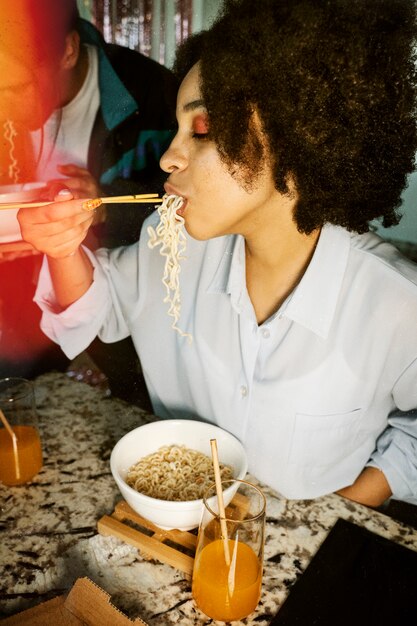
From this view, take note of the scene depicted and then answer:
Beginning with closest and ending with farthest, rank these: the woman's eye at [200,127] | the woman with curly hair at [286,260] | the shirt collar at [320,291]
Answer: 1. the woman with curly hair at [286,260]
2. the woman's eye at [200,127]
3. the shirt collar at [320,291]

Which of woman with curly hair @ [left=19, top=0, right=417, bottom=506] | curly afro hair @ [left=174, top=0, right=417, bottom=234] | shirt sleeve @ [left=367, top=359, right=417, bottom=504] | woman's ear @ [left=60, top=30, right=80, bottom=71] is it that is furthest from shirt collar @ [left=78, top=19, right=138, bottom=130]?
shirt sleeve @ [left=367, top=359, right=417, bottom=504]

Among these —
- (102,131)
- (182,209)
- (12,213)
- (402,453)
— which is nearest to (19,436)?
(12,213)

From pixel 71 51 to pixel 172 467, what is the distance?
229 cm

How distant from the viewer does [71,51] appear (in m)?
2.71

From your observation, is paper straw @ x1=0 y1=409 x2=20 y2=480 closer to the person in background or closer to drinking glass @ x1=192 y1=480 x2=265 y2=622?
drinking glass @ x1=192 y1=480 x2=265 y2=622

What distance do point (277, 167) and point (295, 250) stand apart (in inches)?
14.4

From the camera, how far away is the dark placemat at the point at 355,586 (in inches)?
46.5

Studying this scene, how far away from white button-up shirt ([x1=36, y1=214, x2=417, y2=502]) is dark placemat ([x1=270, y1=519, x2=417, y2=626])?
500 mm

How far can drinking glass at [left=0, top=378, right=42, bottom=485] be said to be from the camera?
1.60 metres

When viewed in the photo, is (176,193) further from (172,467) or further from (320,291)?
(172,467)

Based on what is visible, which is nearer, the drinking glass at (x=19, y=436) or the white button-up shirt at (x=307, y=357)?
the drinking glass at (x=19, y=436)

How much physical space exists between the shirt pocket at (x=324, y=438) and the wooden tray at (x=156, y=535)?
0.48 meters

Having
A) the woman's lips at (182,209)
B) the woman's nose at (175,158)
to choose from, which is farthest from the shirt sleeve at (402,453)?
the woman's nose at (175,158)

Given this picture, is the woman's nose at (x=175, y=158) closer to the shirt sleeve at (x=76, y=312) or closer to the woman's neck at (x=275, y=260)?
the woman's neck at (x=275, y=260)
